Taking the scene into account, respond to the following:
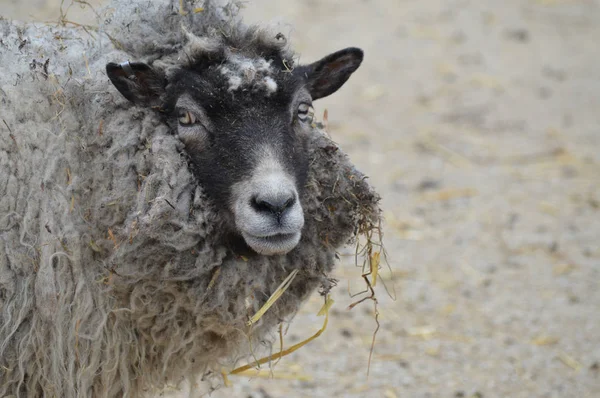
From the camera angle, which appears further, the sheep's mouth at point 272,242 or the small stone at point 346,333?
the small stone at point 346,333

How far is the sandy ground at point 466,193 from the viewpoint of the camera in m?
5.58

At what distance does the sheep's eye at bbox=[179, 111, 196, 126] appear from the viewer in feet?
11.6

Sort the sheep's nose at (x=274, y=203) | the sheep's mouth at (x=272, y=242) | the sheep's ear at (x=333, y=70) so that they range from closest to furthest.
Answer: the sheep's nose at (x=274, y=203), the sheep's mouth at (x=272, y=242), the sheep's ear at (x=333, y=70)

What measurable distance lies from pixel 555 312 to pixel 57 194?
4.51 metres

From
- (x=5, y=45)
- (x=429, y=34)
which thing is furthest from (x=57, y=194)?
(x=429, y=34)

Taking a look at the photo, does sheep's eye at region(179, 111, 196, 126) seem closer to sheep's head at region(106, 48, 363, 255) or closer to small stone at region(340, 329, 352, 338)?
sheep's head at region(106, 48, 363, 255)

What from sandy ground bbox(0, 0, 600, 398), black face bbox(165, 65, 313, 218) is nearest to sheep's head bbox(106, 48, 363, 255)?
black face bbox(165, 65, 313, 218)

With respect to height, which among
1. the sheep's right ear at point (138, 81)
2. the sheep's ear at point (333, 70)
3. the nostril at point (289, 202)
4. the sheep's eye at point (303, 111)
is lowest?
the nostril at point (289, 202)

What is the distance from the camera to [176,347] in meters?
3.67

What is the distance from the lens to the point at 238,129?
3.48 metres

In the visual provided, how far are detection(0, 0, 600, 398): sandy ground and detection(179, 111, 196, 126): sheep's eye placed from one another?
1805 mm

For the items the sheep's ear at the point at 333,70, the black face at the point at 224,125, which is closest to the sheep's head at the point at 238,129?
the black face at the point at 224,125

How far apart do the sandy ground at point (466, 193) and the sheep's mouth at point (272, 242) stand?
1.69 m

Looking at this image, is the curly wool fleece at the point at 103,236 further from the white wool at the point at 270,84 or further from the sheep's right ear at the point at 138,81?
the white wool at the point at 270,84
